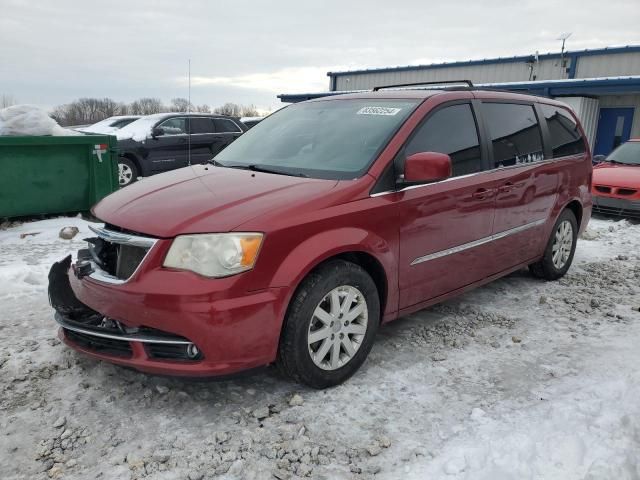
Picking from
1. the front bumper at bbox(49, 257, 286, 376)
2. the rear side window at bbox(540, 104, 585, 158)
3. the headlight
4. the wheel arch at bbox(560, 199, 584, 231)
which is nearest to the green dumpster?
the front bumper at bbox(49, 257, 286, 376)

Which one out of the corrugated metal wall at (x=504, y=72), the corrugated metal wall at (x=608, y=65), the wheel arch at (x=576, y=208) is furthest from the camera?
the corrugated metal wall at (x=504, y=72)

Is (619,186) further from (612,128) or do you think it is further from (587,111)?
(612,128)

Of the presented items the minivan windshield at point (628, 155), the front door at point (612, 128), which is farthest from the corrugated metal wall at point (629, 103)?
the minivan windshield at point (628, 155)

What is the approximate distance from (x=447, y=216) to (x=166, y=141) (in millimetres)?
Answer: 9226

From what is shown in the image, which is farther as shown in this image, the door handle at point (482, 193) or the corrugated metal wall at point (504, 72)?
the corrugated metal wall at point (504, 72)

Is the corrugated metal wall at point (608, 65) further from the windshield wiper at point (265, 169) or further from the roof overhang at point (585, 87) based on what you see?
the windshield wiper at point (265, 169)

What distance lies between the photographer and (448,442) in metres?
2.78

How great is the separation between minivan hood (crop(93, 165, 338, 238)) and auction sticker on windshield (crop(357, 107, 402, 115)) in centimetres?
84

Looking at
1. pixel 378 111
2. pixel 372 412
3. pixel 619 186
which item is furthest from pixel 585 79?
pixel 372 412

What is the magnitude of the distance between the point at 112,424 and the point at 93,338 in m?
0.50

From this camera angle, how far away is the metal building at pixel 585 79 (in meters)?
15.7

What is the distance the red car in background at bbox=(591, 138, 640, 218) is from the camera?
8.91 meters

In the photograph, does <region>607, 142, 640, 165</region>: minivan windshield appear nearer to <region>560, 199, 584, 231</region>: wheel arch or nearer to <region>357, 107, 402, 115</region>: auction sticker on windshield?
<region>560, 199, 584, 231</region>: wheel arch

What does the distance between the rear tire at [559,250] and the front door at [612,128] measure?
12309 mm
